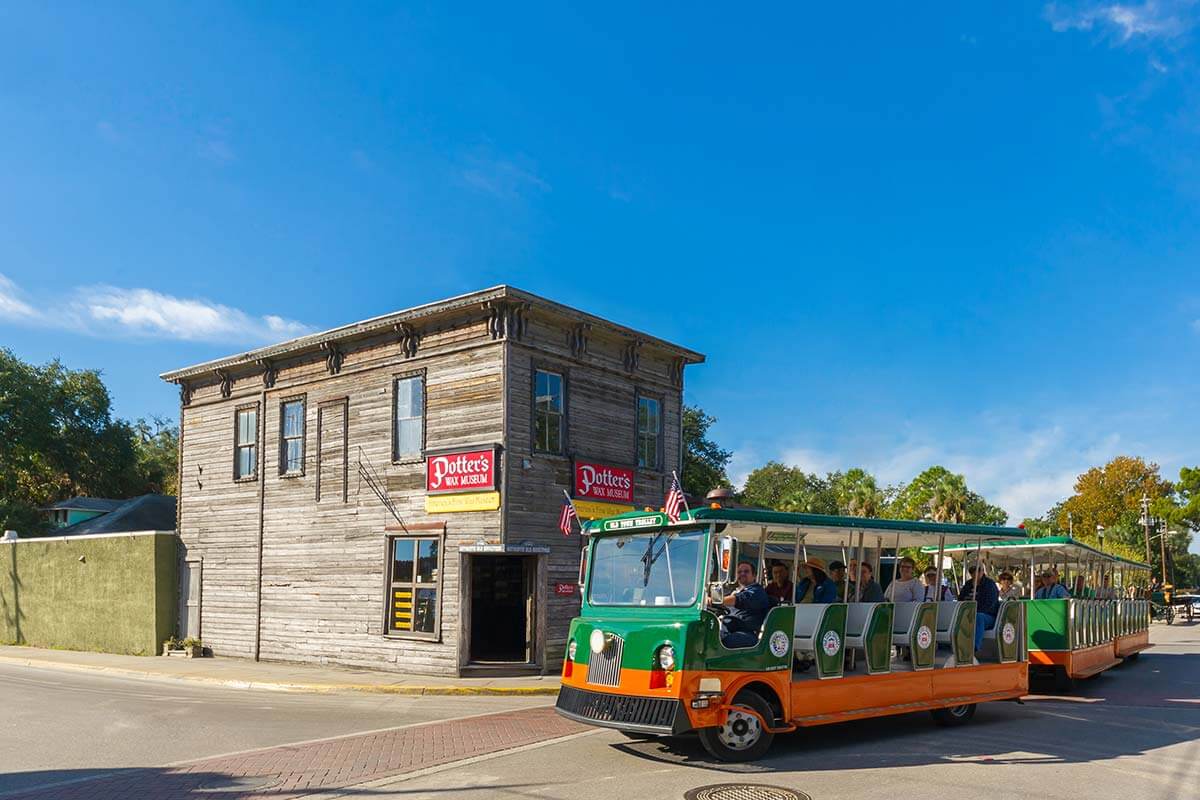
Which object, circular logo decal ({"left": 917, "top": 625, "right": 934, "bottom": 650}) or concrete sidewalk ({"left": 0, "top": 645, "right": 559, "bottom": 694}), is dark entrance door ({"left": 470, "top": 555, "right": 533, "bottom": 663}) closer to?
concrete sidewalk ({"left": 0, "top": 645, "right": 559, "bottom": 694})

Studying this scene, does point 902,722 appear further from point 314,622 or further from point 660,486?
point 314,622

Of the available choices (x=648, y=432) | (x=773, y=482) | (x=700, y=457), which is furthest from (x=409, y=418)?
(x=773, y=482)

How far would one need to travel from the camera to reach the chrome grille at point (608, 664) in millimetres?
9570

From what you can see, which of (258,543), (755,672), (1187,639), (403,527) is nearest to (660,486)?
(403,527)

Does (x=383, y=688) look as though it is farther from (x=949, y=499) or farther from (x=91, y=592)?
(x=949, y=499)

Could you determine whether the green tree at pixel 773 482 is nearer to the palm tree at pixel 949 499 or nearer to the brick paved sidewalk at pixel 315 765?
the palm tree at pixel 949 499

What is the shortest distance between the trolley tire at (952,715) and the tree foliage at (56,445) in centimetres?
4363

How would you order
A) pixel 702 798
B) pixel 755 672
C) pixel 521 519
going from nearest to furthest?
pixel 702 798 → pixel 755 672 → pixel 521 519

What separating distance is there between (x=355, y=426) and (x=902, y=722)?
42.9 feet

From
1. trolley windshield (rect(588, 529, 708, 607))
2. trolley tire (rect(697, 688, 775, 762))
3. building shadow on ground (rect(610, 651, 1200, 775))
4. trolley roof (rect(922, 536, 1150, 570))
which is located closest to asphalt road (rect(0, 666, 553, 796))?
trolley windshield (rect(588, 529, 708, 607))

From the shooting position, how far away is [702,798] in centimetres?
790

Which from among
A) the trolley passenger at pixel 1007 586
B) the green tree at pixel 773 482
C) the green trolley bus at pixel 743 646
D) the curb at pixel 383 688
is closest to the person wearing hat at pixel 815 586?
the green trolley bus at pixel 743 646

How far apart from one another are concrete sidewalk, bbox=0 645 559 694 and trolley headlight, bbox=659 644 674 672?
760cm

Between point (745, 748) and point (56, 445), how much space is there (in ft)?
159
